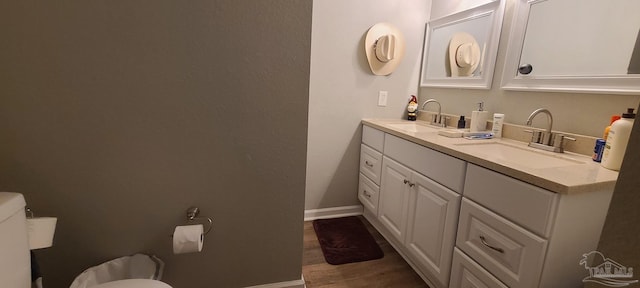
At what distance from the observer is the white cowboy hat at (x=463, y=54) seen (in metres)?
1.81

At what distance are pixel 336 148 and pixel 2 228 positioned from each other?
1816mm

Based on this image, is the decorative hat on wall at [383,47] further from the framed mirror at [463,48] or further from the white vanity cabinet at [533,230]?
the white vanity cabinet at [533,230]

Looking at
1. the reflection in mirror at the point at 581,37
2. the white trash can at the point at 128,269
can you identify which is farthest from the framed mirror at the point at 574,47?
the white trash can at the point at 128,269

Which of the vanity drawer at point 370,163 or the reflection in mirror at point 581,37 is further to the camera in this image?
the vanity drawer at point 370,163

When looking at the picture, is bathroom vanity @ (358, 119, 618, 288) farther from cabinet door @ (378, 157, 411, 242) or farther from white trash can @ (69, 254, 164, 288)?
white trash can @ (69, 254, 164, 288)

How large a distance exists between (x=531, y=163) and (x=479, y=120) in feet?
1.97

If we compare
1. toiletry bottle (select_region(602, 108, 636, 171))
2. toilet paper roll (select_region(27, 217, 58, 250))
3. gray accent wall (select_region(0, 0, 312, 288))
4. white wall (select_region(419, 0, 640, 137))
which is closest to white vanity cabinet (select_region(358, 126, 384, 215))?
white wall (select_region(419, 0, 640, 137))

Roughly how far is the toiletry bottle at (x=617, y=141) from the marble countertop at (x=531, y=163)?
3 centimetres

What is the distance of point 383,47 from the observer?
2.07m

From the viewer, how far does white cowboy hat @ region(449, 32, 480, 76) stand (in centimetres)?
181

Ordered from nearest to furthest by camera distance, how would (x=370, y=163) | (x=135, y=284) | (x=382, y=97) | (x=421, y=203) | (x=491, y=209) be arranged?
(x=135, y=284)
(x=491, y=209)
(x=421, y=203)
(x=370, y=163)
(x=382, y=97)

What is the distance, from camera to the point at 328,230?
2.13m

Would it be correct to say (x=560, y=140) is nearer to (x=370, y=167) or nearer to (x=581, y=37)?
(x=581, y=37)

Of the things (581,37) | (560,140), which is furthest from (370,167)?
(581,37)
